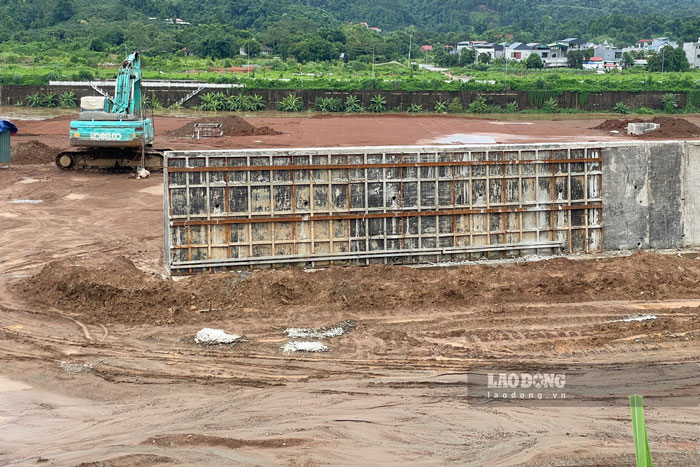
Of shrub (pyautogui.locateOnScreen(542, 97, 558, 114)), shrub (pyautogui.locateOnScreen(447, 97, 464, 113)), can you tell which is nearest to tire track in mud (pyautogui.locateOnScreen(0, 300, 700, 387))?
shrub (pyautogui.locateOnScreen(447, 97, 464, 113))

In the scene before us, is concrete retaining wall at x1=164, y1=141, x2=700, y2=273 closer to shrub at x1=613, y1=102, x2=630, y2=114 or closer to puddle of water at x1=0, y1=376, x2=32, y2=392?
puddle of water at x1=0, y1=376, x2=32, y2=392

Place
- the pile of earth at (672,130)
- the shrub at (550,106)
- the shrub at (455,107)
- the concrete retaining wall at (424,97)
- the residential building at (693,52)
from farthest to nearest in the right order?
the residential building at (693,52) → the shrub at (550,106) → the shrub at (455,107) → the concrete retaining wall at (424,97) → the pile of earth at (672,130)

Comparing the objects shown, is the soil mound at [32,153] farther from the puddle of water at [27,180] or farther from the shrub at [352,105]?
the shrub at [352,105]

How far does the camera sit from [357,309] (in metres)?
A: 17.3

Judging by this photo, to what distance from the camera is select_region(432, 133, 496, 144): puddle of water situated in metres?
44.7

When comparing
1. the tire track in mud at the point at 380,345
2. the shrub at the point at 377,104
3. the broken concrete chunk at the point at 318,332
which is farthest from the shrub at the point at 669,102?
the broken concrete chunk at the point at 318,332

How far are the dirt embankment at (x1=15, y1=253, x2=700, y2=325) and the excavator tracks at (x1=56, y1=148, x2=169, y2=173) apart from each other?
15.7 meters

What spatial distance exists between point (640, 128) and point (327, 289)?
36201 mm

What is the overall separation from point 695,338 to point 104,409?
9505 millimetres

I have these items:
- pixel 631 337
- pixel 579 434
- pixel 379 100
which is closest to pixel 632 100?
pixel 379 100

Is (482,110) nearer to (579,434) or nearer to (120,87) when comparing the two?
(120,87)

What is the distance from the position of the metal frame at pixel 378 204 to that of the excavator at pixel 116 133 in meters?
14.5

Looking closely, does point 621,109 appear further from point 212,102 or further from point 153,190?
point 153,190

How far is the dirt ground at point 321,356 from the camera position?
452 inches
